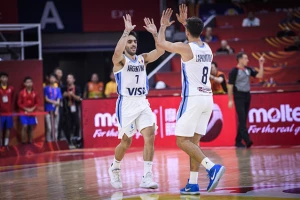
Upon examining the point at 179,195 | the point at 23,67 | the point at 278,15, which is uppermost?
the point at 278,15

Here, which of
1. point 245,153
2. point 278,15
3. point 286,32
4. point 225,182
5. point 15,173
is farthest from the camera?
point 278,15

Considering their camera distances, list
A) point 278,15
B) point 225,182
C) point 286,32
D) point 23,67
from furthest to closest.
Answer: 1. point 278,15
2. point 286,32
3. point 23,67
4. point 225,182

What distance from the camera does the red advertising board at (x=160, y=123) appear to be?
19.5 meters

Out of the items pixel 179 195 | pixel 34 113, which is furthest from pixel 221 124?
pixel 179 195

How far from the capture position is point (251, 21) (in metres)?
25.8

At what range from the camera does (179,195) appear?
9.73 m

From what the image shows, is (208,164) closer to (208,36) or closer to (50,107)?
(50,107)

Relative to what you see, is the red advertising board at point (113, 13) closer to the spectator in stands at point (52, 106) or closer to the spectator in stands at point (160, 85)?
the spectator in stands at point (160, 85)

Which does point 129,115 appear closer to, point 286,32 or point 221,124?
point 221,124

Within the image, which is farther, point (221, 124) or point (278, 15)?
point (278, 15)

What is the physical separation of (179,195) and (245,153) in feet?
22.7

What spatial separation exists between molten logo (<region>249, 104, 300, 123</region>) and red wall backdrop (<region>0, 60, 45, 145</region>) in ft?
21.0

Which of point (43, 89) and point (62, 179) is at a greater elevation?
point (43, 89)

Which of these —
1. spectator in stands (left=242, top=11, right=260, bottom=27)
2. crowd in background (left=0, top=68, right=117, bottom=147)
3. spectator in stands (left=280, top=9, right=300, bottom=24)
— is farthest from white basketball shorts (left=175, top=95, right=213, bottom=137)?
spectator in stands (left=280, top=9, right=300, bottom=24)
